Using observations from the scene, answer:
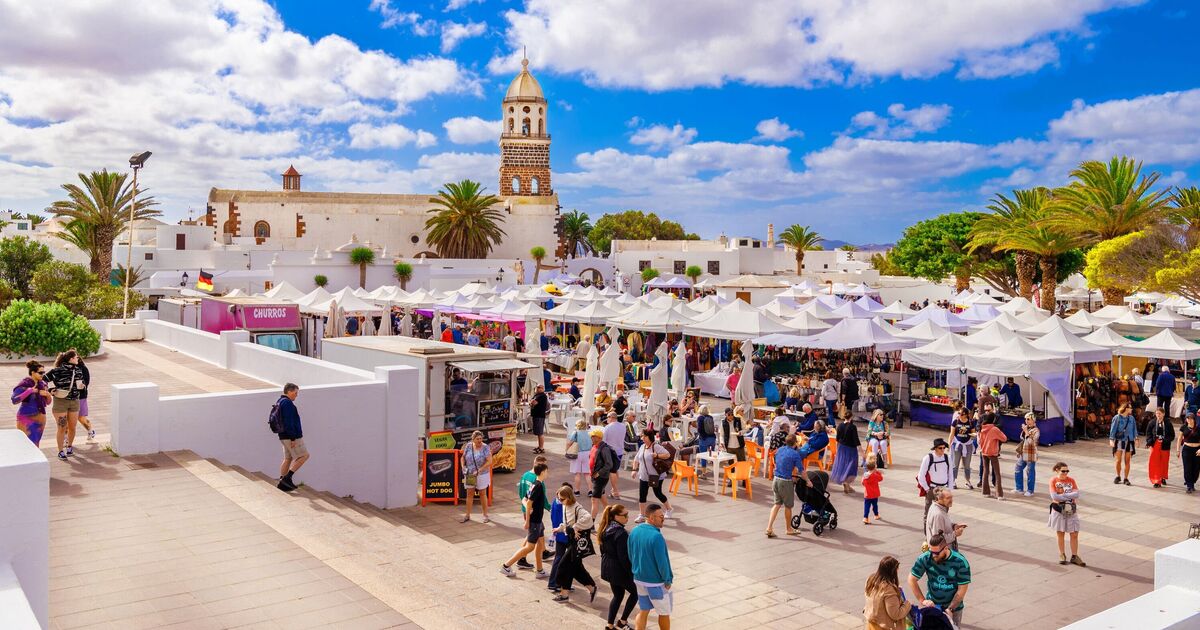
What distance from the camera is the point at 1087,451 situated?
16.4m

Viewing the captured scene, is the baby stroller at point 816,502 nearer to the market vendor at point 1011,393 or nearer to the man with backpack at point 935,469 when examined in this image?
the man with backpack at point 935,469

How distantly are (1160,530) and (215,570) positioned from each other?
1098 cm

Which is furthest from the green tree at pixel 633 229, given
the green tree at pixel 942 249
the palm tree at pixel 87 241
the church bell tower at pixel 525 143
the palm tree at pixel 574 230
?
the palm tree at pixel 87 241

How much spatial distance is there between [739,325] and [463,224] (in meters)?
43.8

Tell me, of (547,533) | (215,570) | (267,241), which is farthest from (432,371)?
(267,241)

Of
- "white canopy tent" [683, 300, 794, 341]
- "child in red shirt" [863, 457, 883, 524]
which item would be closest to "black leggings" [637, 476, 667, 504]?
"child in red shirt" [863, 457, 883, 524]

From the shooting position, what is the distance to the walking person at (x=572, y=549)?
344 inches

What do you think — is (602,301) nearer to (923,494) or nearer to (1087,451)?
(1087,451)

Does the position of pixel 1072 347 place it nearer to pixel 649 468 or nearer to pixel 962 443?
pixel 962 443

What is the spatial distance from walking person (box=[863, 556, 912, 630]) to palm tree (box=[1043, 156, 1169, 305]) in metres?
28.1

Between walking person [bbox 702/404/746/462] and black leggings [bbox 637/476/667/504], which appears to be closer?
black leggings [bbox 637/476/667/504]

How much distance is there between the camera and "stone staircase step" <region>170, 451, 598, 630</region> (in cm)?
727

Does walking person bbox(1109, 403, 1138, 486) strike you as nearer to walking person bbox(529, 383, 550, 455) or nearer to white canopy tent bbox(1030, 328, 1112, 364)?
white canopy tent bbox(1030, 328, 1112, 364)

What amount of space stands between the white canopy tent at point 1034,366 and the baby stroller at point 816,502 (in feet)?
23.6
